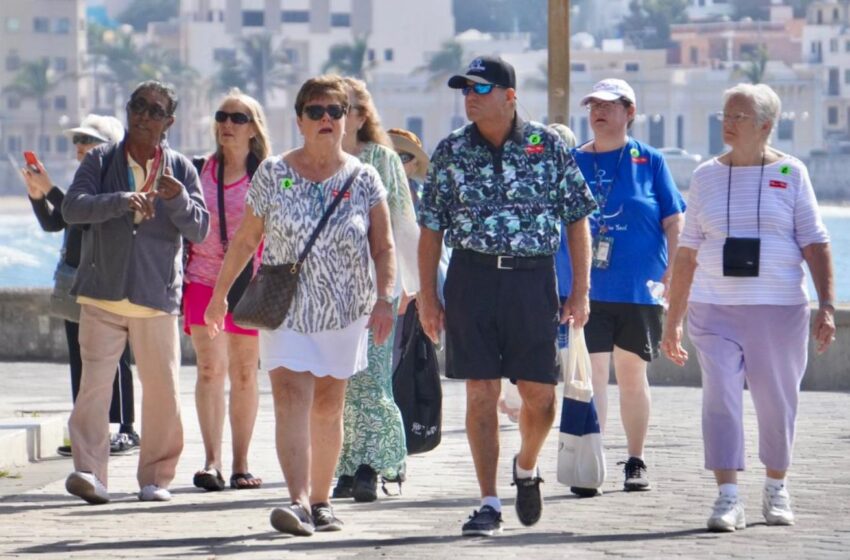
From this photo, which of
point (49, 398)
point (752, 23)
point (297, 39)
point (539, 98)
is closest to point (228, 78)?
point (297, 39)

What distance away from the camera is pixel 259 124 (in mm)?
9117

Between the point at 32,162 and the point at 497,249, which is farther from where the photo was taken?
the point at 32,162

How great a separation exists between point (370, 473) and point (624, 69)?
154m

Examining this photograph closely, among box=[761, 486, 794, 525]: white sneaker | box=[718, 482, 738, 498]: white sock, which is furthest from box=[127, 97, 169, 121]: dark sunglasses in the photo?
box=[761, 486, 794, 525]: white sneaker

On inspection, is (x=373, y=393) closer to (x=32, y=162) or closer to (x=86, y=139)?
(x=32, y=162)

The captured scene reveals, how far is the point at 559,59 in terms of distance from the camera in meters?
13.7

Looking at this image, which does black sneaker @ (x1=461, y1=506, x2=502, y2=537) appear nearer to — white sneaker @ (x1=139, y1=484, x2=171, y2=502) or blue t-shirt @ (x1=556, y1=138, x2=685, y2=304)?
white sneaker @ (x1=139, y1=484, x2=171, y2=502)

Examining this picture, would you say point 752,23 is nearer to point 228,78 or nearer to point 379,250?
point 228,78

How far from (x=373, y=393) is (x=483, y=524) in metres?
1.50

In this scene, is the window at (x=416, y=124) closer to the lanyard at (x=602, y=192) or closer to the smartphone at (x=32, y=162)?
the smartphone at (x=32, y=162)

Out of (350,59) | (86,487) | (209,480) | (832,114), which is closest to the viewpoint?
(86,487)

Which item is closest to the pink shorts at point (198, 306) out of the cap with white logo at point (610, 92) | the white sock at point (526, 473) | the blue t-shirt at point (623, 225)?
the blue t-shirt at point (623, 225)

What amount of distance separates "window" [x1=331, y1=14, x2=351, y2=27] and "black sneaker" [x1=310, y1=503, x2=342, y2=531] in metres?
169

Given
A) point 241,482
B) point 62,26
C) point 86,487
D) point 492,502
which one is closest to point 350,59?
point 62,26
